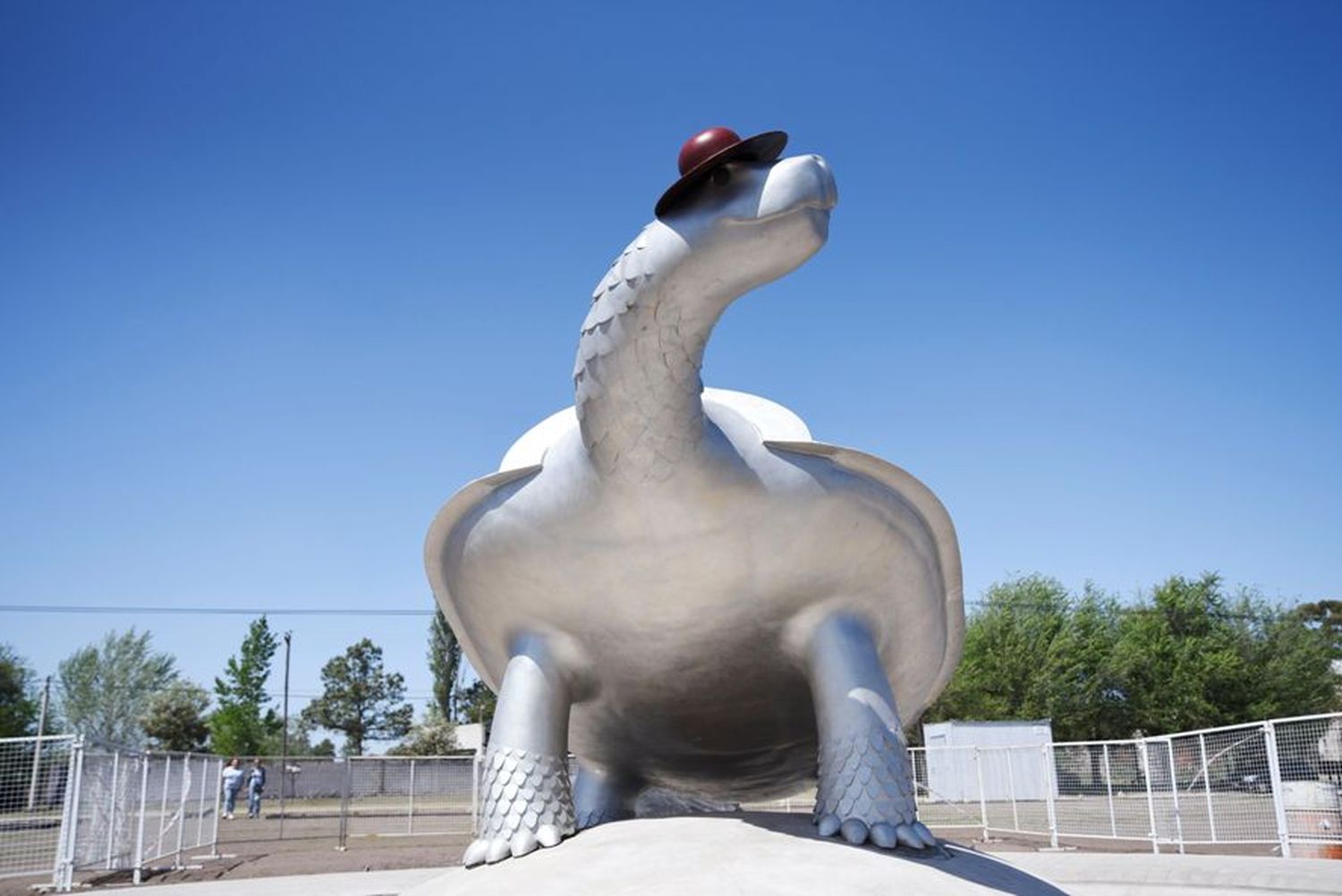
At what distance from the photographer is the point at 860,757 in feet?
16.9

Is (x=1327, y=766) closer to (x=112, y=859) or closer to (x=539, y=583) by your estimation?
(x=539, y=583)

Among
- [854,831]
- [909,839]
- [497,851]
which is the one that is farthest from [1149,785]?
[497,851]

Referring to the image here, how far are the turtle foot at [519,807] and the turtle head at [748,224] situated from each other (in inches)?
112

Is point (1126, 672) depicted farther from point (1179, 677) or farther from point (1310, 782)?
point (1310, 782)

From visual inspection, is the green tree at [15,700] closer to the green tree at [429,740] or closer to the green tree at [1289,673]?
the green tree at [429,740]

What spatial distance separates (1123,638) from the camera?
40.4 m

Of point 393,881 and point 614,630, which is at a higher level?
point 614,630

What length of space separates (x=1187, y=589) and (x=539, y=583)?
44790mm

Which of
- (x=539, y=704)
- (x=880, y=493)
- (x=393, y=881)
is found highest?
(x=880, y=493)

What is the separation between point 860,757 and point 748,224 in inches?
112

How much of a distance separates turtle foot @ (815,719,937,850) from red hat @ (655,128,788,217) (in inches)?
116

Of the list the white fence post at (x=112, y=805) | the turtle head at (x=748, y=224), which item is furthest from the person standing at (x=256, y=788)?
the turtle head at (x=748, y=224)

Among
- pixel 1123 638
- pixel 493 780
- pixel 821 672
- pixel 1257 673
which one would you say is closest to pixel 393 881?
pixel 493 780

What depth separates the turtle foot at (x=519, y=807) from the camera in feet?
17.2
